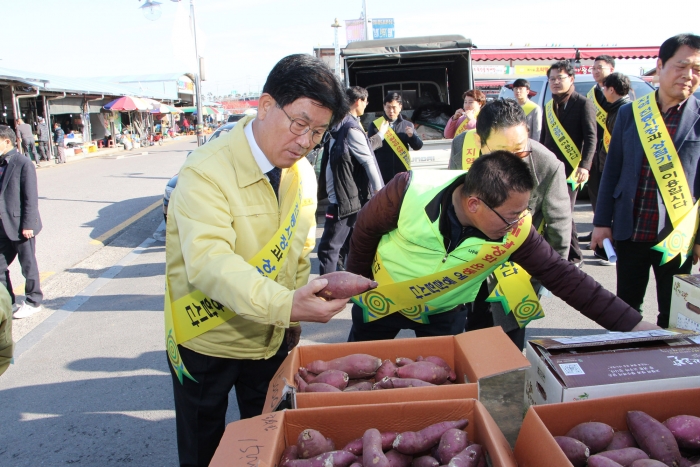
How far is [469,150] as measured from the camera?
13.1 feet

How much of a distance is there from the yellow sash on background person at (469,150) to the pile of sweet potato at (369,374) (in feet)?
7.14

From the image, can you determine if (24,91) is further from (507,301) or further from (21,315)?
(507,301)

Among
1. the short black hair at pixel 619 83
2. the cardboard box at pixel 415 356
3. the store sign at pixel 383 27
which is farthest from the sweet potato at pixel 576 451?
the store sign at pixel 383 27

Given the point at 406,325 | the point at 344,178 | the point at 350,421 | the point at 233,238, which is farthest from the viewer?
the point at 344,178

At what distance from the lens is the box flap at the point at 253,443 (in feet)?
5.02

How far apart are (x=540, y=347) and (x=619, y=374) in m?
0.26

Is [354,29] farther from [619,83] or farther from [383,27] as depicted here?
[619,83]

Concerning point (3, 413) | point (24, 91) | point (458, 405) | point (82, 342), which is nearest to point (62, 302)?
point (82, 342)

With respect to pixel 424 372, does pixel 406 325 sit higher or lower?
lower

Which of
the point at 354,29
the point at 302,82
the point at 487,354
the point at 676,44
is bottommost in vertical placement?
the point at 487,354

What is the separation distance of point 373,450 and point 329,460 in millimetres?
141

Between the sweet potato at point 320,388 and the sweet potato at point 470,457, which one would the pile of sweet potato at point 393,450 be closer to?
the sweet potato at point 470,457

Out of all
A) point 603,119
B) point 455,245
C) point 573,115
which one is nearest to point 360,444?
point 455,245

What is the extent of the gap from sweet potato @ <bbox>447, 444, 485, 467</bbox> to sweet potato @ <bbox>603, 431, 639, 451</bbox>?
0.39 m
